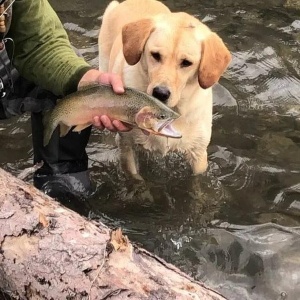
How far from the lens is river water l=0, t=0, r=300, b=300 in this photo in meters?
3.41

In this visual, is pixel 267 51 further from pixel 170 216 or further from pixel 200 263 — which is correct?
pixel 200 263

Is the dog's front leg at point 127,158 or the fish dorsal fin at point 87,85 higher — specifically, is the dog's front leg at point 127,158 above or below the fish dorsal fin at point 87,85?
below

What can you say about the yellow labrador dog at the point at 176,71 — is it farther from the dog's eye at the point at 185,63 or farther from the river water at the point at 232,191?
the river water at the point at 232,191

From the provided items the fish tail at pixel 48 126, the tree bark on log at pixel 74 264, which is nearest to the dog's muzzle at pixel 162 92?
the fish tail at pixel 48 126

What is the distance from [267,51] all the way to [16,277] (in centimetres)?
407

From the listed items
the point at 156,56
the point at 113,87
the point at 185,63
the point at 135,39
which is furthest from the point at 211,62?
the point at 113,87

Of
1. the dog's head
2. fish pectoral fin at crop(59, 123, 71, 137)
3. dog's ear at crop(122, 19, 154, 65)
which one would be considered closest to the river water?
fish pectoral fin at crop(59, 123, 71, 137)

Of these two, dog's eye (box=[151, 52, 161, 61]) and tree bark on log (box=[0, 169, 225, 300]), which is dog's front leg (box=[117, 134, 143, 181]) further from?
tree bark on log (box=[0, 169, 225, 300])

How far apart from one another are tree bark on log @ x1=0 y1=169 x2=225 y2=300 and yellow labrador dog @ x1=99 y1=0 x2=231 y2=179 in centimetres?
122

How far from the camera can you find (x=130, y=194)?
4.00 meters

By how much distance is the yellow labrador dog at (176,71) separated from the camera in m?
3.48

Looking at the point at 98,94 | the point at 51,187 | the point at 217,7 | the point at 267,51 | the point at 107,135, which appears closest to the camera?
the point at 98,94

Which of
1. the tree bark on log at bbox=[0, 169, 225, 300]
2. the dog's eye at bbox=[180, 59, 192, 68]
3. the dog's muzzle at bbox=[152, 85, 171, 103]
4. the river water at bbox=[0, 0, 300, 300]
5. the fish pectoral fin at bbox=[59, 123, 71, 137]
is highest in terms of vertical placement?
the dog's eye at bbox=[180, 59, 192, 68]

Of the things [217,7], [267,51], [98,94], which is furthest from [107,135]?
[217,7]
